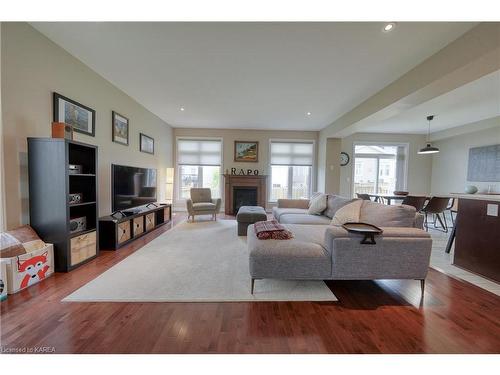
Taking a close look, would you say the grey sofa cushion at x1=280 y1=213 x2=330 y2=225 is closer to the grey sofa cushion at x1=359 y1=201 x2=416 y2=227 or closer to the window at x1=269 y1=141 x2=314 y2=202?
the grey sofa cushion at x1=359 y1=201 x2=416 y2=227

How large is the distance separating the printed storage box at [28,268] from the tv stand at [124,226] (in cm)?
86

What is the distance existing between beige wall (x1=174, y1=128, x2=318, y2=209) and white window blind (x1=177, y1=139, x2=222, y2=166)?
0.62ft

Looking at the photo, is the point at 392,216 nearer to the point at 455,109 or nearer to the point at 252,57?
the point at 252,57

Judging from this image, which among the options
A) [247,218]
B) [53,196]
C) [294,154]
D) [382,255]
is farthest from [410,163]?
[53,196]

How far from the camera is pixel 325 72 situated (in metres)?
3.17

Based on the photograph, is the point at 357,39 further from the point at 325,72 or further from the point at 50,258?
the point at 50,258

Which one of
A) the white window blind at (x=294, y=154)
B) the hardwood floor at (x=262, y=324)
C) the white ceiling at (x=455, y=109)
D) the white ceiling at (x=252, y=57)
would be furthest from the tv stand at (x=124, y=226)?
the white ceiling at (x=455, y=109)

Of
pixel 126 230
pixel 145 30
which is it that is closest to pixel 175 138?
pixel 126 230

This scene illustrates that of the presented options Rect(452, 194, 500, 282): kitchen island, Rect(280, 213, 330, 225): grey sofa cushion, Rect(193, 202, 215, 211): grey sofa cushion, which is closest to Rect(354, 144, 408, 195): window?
Rect(280, 213, 330, 225): grey sofa cushion

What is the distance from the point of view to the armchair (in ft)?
17.1

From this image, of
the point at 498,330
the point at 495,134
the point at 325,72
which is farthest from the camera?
the point at 495,134

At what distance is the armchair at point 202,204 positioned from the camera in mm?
5207
